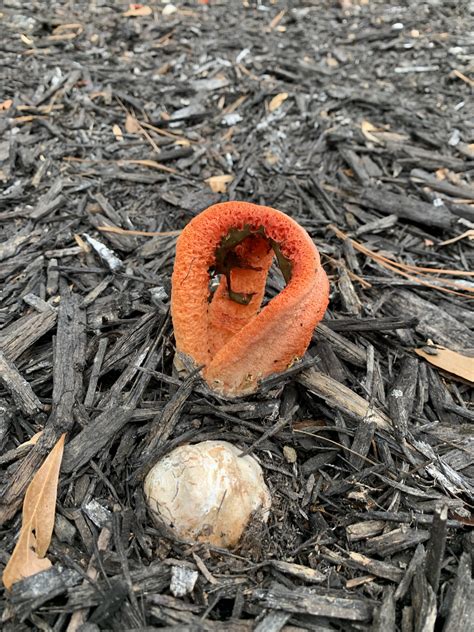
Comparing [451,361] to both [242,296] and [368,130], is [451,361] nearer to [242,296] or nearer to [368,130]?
[242,296]

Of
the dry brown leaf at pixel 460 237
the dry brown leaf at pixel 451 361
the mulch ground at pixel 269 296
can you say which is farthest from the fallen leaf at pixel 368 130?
the dry brown leaf at pixel 451 361

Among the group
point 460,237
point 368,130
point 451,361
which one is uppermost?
point 368,130

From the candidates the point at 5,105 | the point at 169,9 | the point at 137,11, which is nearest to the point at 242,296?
the point at 5,105

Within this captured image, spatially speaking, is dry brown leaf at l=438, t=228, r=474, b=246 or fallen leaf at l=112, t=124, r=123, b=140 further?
fallen leaf at l=112, t=124, r=123, b=140

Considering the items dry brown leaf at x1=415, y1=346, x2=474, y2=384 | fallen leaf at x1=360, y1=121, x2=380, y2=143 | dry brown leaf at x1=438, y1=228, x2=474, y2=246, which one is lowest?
dry brown leaf at x1=415, y1=346, x2=474, y2=384

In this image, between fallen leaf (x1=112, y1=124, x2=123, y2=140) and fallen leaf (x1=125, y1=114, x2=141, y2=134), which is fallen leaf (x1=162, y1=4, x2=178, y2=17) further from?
fallen leaf (x1=112, y1=124, x2=123, y2=140)

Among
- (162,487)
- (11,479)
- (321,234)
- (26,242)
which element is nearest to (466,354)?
(321,234)

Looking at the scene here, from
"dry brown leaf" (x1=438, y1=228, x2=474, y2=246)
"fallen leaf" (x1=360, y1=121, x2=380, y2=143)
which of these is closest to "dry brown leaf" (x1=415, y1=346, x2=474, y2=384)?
"dry brown leaf" (x1=438, y1=228, x2=474, y2=246)
